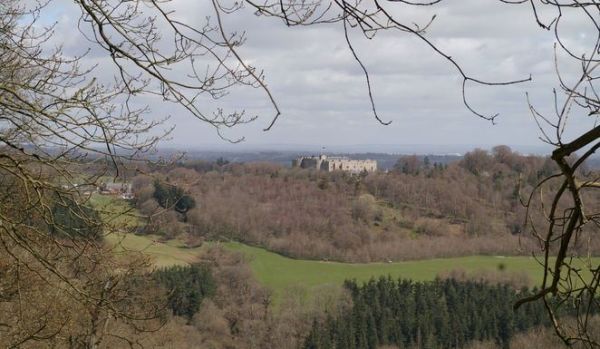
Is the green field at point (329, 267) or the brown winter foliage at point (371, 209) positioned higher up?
the brown winter foliage at point (371, 209)

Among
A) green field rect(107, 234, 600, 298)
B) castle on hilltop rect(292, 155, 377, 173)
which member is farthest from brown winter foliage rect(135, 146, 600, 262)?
castle on hilltop rect(292, 155, 377, 173)

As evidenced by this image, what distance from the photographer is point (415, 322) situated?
2541cm

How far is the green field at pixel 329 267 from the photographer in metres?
33.3

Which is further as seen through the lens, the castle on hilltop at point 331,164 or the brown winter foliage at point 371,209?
the castle on hilltop at point 331,164

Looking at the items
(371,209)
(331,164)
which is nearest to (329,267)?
(371,209)

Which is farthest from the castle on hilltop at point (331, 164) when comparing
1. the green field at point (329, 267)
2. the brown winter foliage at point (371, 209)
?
the green field at point (329, 267)

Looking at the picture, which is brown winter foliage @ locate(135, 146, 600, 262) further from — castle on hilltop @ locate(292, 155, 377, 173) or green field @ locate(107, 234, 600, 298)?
castle on hilltop @ locate(292, 155, 377, 173)

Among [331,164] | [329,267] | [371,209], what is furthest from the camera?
[331,164]

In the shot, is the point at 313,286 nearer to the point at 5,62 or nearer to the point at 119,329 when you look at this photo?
the point at 119,329

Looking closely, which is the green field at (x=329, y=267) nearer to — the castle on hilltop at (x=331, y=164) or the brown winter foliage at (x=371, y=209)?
the brown winter foliage at (x=371, y=209)

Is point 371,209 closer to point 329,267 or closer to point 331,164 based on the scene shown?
point 329,267

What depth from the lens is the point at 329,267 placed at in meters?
39.8

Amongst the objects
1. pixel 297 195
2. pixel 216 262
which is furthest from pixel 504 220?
pixel 216 262

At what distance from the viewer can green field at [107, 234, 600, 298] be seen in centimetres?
3328
